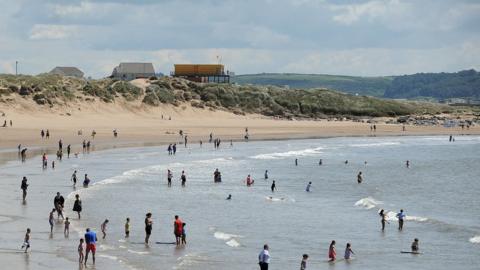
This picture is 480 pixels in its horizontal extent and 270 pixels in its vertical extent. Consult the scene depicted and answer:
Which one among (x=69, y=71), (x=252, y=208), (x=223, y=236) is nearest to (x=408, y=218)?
(x=252, y=208)

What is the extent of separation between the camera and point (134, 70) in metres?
138

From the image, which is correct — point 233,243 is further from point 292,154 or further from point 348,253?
point 292,154

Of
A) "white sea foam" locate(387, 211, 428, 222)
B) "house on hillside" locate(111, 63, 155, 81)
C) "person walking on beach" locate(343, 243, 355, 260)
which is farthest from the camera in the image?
"house on hillside" locate(111, 63, 155, 81)

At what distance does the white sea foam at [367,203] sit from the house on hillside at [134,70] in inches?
3798

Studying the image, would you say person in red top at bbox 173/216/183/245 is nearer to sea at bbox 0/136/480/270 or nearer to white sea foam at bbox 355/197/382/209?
sea at bbox 0/136/480/270

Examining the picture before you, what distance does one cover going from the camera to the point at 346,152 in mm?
75250

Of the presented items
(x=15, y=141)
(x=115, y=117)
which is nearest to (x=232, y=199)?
(x=15, y=141)

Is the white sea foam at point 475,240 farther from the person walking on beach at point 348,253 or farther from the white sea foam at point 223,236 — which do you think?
the white sea foam at point 223,236

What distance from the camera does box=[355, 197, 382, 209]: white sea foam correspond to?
4107cm

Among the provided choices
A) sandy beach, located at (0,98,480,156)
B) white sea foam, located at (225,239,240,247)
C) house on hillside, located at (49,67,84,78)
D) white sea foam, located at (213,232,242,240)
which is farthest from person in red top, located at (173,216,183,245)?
house on hillside, located at (49,67,84,78)

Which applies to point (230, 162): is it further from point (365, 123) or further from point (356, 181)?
point (365, 123)

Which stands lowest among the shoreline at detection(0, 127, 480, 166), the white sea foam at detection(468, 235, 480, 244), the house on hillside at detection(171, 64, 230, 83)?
the white sea foam at detection(468, 235, 480, 244)

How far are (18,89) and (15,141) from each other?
84.5ft

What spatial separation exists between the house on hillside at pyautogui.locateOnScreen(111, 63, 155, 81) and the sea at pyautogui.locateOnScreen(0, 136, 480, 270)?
225 ft
